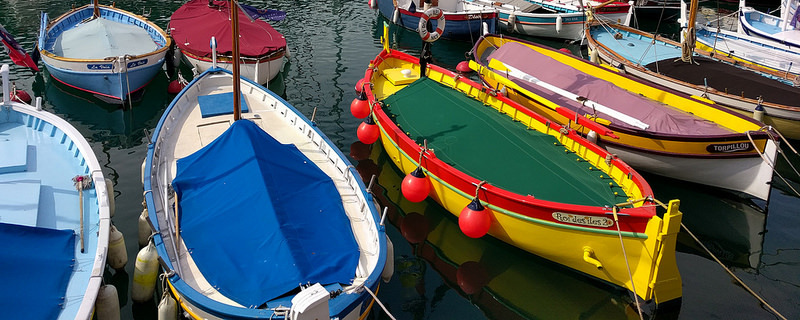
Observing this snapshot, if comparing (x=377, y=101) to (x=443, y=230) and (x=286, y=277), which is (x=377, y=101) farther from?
(x=286, y=277)

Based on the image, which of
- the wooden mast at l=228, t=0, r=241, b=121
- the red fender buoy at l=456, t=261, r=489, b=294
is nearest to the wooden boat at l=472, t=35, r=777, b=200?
the red fender buoy at l=456, t=261, r=489, b=294

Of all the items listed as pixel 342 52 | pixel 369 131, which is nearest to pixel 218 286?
pixel 369 131

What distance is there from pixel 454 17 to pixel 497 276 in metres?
21.7

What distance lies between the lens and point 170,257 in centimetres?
1223

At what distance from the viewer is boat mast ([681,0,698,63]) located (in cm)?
2388

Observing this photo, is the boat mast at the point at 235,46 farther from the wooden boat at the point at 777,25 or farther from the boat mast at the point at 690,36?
the wooden boat at the point at 777,25

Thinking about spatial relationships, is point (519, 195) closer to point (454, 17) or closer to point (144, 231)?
point (144, 231)

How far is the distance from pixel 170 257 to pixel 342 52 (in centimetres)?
2230

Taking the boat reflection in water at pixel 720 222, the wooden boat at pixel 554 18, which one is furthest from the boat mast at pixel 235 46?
the wooden boat at pixel 554 18

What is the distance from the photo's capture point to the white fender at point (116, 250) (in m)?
13.7

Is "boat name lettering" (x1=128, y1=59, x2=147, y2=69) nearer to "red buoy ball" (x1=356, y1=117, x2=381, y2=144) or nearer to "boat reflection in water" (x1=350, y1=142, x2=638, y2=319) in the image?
"red buoy ball" (x1=356, y1=117, x2=381, y2=144)

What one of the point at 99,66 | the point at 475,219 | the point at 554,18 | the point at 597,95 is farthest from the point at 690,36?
the point at 99,66

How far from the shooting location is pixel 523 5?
1521 inches

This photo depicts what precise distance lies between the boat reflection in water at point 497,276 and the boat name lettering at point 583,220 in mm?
1909
